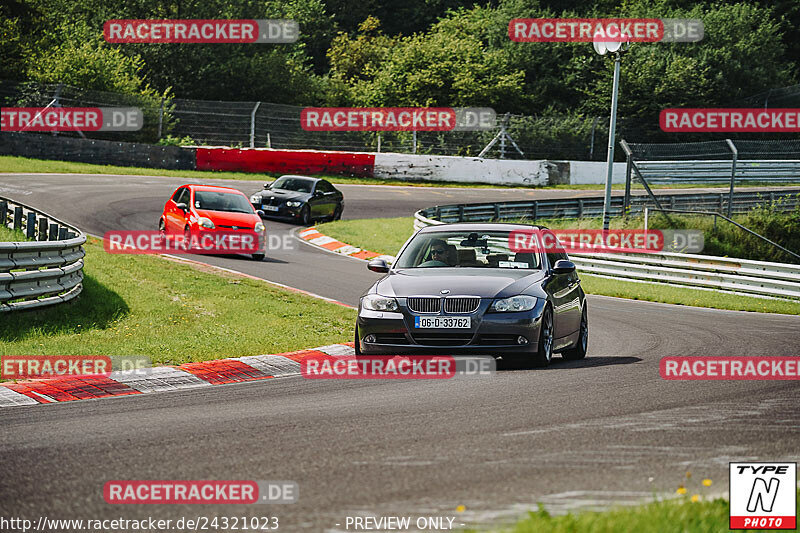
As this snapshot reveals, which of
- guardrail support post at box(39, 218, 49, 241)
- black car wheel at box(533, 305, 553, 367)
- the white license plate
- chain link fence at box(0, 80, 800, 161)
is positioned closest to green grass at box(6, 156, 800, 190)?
chain link fence at box(0, 80, 800, 161)

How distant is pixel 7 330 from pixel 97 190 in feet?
64.9

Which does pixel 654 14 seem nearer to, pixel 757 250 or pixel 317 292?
pixel 757 250

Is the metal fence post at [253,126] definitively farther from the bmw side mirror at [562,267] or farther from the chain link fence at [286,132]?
the bmw side mirror at [562,267]

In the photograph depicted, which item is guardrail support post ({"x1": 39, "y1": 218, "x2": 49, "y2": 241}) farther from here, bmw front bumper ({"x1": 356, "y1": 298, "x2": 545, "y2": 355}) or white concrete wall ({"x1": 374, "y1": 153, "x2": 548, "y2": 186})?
white concrete wall ({"x1": 374, "y1": 153, "x2": 548, "y2": 186})

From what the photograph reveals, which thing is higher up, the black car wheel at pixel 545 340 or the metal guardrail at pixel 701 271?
the black car wheel at pixel 545 340

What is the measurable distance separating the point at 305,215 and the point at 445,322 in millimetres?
20509

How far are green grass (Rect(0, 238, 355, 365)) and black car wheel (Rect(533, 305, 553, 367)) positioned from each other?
2.78 m

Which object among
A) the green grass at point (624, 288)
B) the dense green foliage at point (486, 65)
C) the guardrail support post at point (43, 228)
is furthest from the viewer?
the dense green foliage at point (486, 65)

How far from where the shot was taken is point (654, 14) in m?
64.9

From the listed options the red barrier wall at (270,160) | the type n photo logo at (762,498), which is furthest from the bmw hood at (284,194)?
the type n photo logo at (762,498)

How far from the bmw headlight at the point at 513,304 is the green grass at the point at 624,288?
10223 mm

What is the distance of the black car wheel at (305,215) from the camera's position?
30.0 meters

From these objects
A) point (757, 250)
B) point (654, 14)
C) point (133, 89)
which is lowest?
point (757, 250)

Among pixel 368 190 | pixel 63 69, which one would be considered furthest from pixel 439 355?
pixel 63 69
